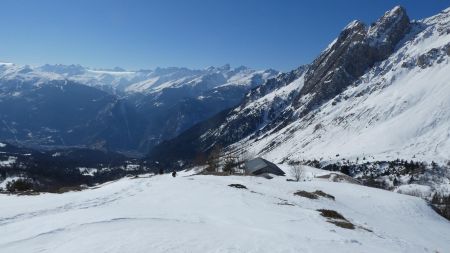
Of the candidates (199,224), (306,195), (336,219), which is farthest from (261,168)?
(199,224)

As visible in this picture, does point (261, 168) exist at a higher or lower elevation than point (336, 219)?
higher

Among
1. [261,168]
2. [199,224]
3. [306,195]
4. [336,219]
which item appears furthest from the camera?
[261,168]

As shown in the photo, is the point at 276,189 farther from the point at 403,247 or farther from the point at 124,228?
the point at 124,228

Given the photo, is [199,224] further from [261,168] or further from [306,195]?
[261,168]

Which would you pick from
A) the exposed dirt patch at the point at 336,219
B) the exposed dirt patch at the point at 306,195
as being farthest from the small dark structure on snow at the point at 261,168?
the exposed dirt patch at the point at 336,219

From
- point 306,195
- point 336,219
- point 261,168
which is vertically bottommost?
point 336,219

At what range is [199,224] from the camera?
87.9 feet

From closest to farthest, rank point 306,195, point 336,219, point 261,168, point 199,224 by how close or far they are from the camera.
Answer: point 199,224 < point 336,219 < point 306,195 < point 261,168

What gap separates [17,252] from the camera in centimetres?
1906

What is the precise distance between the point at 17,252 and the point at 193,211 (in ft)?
48.8

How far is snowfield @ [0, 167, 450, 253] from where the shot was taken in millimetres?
21156

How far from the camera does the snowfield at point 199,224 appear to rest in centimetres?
2116

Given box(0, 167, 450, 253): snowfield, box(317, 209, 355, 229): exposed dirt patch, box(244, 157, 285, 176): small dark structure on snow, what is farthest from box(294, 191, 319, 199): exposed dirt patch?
box(244, 157, 285, 176): small dark structure on snow

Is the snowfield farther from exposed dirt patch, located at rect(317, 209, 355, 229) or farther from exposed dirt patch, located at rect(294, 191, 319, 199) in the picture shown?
exposed dirt patch, located at rect(294, 191, 319, 199)
